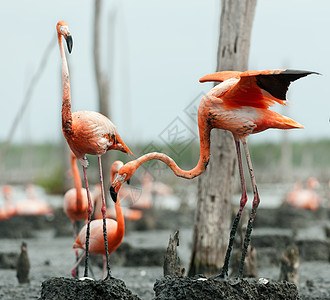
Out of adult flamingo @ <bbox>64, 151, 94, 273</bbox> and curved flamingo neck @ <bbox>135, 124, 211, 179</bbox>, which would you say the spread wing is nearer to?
curved flamingo neck @ <bbox>135, 124, 211, 179</bbox>

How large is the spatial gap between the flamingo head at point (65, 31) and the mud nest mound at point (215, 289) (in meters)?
2.15

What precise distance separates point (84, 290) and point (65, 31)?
7.29 feet

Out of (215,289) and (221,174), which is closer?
(215,289)

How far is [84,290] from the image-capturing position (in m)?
5.12

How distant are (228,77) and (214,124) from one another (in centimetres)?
60

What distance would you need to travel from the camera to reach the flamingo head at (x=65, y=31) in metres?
5.39

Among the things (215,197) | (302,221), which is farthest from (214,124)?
(302,221)

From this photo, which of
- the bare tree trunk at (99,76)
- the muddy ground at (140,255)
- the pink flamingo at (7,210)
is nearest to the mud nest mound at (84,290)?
the muddy ground at (140,255)

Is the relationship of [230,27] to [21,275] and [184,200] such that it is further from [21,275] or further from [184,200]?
[184,200]

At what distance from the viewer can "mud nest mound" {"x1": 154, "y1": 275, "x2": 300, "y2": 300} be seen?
16.2 ft

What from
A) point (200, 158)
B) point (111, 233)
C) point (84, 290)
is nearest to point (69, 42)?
point (200, 158)

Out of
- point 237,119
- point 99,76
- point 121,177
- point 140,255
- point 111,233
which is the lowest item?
point 140,255

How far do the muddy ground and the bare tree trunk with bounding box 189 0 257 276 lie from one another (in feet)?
2.82

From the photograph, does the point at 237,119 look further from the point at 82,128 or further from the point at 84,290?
the point at 84,290
